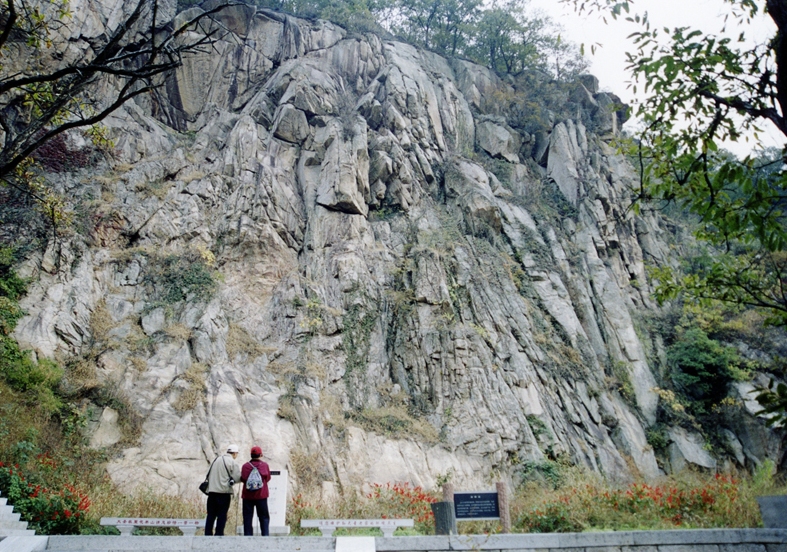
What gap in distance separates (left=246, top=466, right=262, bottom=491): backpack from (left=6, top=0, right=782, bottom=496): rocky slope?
4760mm

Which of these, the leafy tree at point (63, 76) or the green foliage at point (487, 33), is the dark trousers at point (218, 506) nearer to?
the leafy tree at point (63, 76)

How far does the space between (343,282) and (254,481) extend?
1081 cm

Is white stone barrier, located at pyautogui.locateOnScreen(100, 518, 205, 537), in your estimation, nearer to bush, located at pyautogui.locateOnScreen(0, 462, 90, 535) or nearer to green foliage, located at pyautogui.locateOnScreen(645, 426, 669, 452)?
bush, located at pyautogui.locateOnScreen(0, 462, 90, 535)

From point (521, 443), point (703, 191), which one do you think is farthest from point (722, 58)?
point (521, 443)

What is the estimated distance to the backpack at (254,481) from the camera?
7391 millimetres

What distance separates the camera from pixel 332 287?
17.8 metres

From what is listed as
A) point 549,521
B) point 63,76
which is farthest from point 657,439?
point 63,76

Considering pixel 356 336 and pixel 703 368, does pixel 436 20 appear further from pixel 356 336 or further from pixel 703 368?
pixel 703 368

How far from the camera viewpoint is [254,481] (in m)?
7.40

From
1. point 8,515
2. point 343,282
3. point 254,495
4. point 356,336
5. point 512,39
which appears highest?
point 512,39

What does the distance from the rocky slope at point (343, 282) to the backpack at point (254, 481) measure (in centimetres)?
476

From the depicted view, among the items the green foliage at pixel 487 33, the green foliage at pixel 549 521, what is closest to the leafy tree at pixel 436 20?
the green foliage at pixel 487 33

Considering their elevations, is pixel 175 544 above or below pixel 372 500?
below

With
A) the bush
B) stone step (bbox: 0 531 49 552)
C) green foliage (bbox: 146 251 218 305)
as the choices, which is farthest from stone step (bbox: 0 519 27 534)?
green foliage (bbox: 146 251 218 305)
